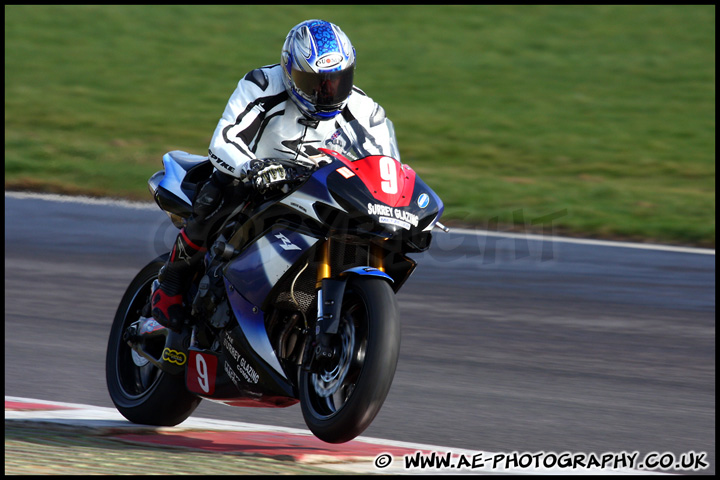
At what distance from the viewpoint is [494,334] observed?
7906 mm

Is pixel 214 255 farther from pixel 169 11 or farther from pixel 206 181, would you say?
pixel 169 11

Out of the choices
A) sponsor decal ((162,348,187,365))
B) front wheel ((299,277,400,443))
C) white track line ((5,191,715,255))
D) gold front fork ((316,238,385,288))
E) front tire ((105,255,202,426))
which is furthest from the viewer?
white track line ((5,191,715,255))

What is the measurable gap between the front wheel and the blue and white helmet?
35.3 inches

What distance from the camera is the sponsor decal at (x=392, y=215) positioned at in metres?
4.62

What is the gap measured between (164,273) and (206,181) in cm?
51

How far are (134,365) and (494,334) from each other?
2.75 metres

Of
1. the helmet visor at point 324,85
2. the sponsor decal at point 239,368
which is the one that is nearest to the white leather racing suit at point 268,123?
the helmet visor at point 324,85

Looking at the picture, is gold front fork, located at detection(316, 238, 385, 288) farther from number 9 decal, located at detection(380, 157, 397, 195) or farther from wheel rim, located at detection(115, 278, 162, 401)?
wheel rim, located at detection(115, 278, 162, 401)

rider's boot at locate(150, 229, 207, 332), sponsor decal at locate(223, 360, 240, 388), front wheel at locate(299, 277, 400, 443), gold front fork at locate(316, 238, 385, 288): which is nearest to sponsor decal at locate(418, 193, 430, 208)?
gold front fork at locate(316, 238, 385, 288)

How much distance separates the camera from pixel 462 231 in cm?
1145

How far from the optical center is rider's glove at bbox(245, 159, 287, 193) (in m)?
4.81

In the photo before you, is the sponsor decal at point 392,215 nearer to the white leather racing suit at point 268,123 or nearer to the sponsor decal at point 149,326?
the white leather racing suit at point 268,123

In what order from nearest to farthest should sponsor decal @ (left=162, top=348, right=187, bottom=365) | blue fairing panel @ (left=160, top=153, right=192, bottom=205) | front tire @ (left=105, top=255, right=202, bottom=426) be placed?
sponsor decal @ (left=162, top=348, right=187, bottom=365)
front tire @ (left=105, top=255, right=202, bottom=426)
blue fairing panel @ (left=160, top=153, right=192, bottom=205)

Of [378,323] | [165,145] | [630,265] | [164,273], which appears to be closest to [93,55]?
[165,145]
